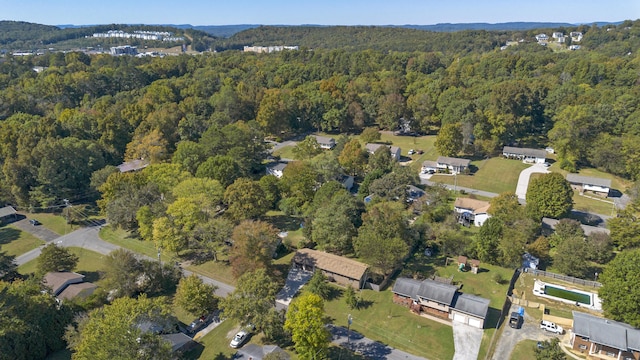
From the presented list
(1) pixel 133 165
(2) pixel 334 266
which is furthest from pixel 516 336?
(1) pixel 133 165

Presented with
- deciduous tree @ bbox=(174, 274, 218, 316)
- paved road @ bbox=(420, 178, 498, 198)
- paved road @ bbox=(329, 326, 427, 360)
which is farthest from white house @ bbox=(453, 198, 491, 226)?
deciduous tree @ bbox=(174, 274, 218, 316)

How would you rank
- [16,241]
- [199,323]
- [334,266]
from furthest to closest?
[16,241] → [334,266] → [199,323]

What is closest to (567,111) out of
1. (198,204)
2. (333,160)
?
(333,160)

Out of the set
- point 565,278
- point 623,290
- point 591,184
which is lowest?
point 565,278

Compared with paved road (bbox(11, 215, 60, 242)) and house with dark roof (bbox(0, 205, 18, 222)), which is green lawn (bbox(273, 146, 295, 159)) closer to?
paved road (bbox(11, 215, 60, 242))

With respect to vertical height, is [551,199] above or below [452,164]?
above

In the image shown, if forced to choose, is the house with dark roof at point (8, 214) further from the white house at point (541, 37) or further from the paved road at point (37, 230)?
the white house at point (541, 37)

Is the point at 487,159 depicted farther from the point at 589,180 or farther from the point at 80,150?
the point at 80,150

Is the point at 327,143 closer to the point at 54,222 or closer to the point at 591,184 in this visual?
the point at 591,184
